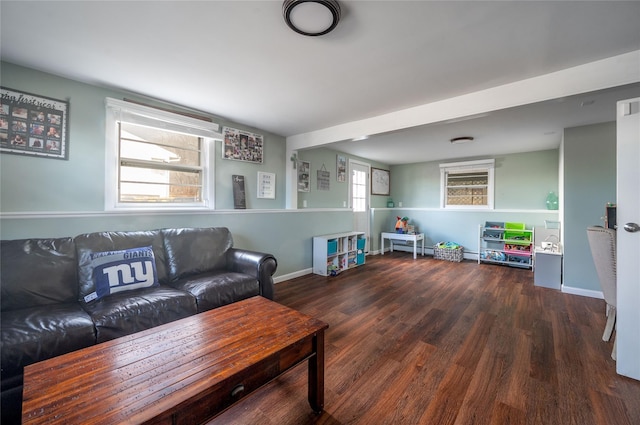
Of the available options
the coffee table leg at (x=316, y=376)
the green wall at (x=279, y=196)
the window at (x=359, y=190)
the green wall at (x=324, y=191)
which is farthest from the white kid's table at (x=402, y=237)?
the coffee table leg at (x=316, y=376)

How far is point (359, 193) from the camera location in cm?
582

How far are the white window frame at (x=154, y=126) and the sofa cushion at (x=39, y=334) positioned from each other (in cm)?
114

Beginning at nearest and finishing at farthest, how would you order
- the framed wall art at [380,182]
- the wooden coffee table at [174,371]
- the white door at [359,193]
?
1. the wooden coffee table at [174,371]
2. the white door at [359,193]
3. the framed wall art at [380,182]

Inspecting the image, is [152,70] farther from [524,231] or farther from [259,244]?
[524,231]

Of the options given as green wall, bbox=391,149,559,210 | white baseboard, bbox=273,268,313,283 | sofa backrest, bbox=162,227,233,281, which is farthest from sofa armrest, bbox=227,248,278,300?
green wall, bbox=391,149,559,210

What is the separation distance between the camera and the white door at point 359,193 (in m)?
5.55

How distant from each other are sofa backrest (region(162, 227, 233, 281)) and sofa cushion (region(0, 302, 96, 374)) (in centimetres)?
85

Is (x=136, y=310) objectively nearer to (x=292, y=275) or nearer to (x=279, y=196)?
(x=292, y=275)

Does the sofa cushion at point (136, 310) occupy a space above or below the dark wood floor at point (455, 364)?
above

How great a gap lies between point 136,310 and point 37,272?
79cm

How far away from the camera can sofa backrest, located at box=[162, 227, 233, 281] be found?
2.54m

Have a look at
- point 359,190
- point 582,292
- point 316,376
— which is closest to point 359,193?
point 359,190

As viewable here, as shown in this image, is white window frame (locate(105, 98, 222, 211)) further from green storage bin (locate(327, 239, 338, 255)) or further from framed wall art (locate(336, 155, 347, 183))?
framed wall art (locate(336, 155, 347, 183))

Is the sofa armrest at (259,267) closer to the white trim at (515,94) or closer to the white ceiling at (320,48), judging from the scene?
the white ceiling at (320,48)
